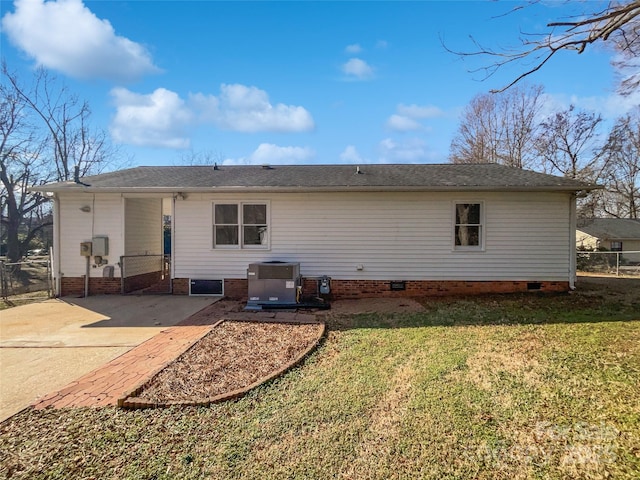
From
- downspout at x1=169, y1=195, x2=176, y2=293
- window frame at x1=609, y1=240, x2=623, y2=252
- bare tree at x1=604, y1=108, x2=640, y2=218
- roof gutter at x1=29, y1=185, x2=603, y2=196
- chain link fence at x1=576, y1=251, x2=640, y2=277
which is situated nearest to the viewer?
roof gutter at x1=29, y1=185, x2=603, y2=196

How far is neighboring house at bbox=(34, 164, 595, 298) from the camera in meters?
8.52

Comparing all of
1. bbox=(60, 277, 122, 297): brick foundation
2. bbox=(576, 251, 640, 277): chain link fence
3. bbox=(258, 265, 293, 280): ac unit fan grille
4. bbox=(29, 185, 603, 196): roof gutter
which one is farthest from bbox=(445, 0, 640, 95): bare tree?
bbox=(576, 251, 640, 277): chain link fence

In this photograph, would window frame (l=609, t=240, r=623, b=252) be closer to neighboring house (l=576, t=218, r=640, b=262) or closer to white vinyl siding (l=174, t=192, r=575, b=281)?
neighboring house (l=576, t=218, r=640, b=262)

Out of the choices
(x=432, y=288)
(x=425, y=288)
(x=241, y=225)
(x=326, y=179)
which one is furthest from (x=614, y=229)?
(x=241, y=225)

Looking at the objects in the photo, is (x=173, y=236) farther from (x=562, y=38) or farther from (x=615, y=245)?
(x=615, y=245)

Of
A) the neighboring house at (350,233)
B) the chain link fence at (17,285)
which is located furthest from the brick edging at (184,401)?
the chain link fence at (17,285)

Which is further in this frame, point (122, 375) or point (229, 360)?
point (229, 360)

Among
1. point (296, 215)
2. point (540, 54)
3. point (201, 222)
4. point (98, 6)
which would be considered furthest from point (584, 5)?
point (98, 6)

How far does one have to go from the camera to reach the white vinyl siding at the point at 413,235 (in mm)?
8531

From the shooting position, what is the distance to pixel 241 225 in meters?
8.77

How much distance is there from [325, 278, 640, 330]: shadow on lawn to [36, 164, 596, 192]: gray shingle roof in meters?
2.74

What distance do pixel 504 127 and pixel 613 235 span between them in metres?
14.2

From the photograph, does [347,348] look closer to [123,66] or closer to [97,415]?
[97,415]

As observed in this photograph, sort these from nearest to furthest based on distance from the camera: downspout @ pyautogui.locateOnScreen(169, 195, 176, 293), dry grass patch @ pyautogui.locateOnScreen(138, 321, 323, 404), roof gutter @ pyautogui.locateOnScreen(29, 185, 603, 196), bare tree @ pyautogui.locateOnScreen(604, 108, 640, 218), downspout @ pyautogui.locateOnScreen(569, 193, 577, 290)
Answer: dry grass patch @ pyautogui.locateOnScreen(138, 321, 323, 404) → roof gutter @ pyautogui.locateOnScreen(29, 185, 603, 196) → downspout @ pyautogui.locateOnScreen(569, 193, 577, 290) → downspout @ pyautogui.locateOnScreen(169, 195, 176, 293) → bare tree @ pyautogui.locateOnScreen(604, 108, 640, 218)
